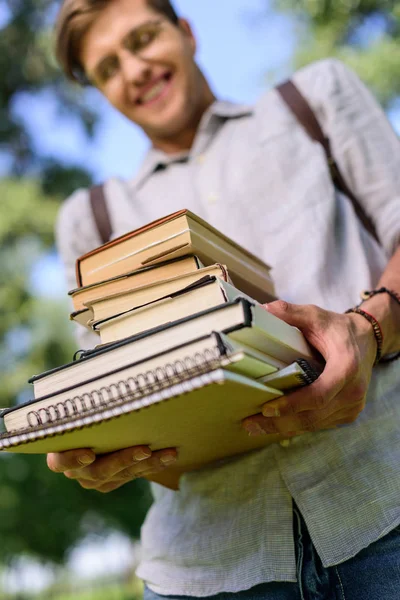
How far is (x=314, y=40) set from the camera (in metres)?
5.52

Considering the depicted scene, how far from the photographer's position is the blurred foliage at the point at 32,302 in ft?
20.4

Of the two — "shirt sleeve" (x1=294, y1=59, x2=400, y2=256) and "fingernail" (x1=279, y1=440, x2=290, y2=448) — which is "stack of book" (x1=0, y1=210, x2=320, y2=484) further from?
"shirt sleeve" (x1=294, y1=59, x2=400, y2=256)

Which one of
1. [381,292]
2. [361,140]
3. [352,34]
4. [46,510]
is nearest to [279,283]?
[381,292]

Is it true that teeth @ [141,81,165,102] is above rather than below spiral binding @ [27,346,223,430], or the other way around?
above

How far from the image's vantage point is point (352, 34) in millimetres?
5488

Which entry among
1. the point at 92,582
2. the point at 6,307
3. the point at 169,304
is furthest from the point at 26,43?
the point at 92,582

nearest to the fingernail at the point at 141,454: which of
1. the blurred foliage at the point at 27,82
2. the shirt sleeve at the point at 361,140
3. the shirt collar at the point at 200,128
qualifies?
the shirt sleeve at the point at 361,140

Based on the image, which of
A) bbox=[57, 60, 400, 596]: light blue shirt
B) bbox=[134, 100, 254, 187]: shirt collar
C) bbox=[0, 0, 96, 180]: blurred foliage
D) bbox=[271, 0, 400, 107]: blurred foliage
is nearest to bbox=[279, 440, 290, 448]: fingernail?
bbox=[57, 60, 400, 596]: light blue shirt

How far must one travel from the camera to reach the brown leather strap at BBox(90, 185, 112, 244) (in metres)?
1.38

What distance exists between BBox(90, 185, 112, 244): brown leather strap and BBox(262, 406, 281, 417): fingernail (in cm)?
74

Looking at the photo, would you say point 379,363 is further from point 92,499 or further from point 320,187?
point 92,499

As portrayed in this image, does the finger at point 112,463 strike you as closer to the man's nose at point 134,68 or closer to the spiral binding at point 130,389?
the spiral binding at point 130,389

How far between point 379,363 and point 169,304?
450 mm

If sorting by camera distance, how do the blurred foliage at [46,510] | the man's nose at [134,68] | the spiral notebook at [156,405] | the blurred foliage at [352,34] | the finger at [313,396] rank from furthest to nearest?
the blurred foliage at [46,510] < the blurred foliage at [352,34] < the man's nose at [134,68] < the finger at [313,396] < the spiral notebook at [156,405]
